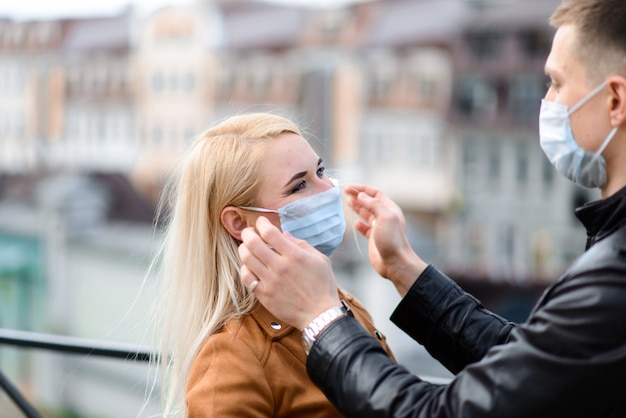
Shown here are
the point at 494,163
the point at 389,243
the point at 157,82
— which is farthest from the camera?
the point at 157,82

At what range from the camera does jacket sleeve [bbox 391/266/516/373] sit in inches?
57.6

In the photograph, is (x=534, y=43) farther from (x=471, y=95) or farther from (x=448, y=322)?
(x=448, y=322)

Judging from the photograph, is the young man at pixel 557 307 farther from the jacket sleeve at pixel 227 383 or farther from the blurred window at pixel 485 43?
the blurred window at pixel 485 43

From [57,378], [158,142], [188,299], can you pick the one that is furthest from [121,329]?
[158,142]

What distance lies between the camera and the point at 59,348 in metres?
1.98

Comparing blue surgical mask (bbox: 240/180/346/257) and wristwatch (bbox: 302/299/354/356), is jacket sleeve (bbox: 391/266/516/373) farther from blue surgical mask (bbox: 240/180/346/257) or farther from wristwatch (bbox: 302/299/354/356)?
wristwatch (bbox: 302/299/354/356)

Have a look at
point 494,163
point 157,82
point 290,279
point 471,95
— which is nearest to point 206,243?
point 290,279

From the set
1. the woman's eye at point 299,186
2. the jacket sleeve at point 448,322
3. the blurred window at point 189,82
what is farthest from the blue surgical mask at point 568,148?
the blurred window at point 189,82

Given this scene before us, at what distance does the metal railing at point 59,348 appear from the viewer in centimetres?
185

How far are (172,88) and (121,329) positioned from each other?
43.8 m

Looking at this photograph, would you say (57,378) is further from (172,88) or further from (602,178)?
(602,178)

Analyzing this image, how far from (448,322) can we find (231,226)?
15.7 inches

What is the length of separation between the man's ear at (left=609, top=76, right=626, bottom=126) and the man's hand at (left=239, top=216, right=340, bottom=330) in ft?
1.42

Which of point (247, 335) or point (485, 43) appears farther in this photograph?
point (485, 43)
